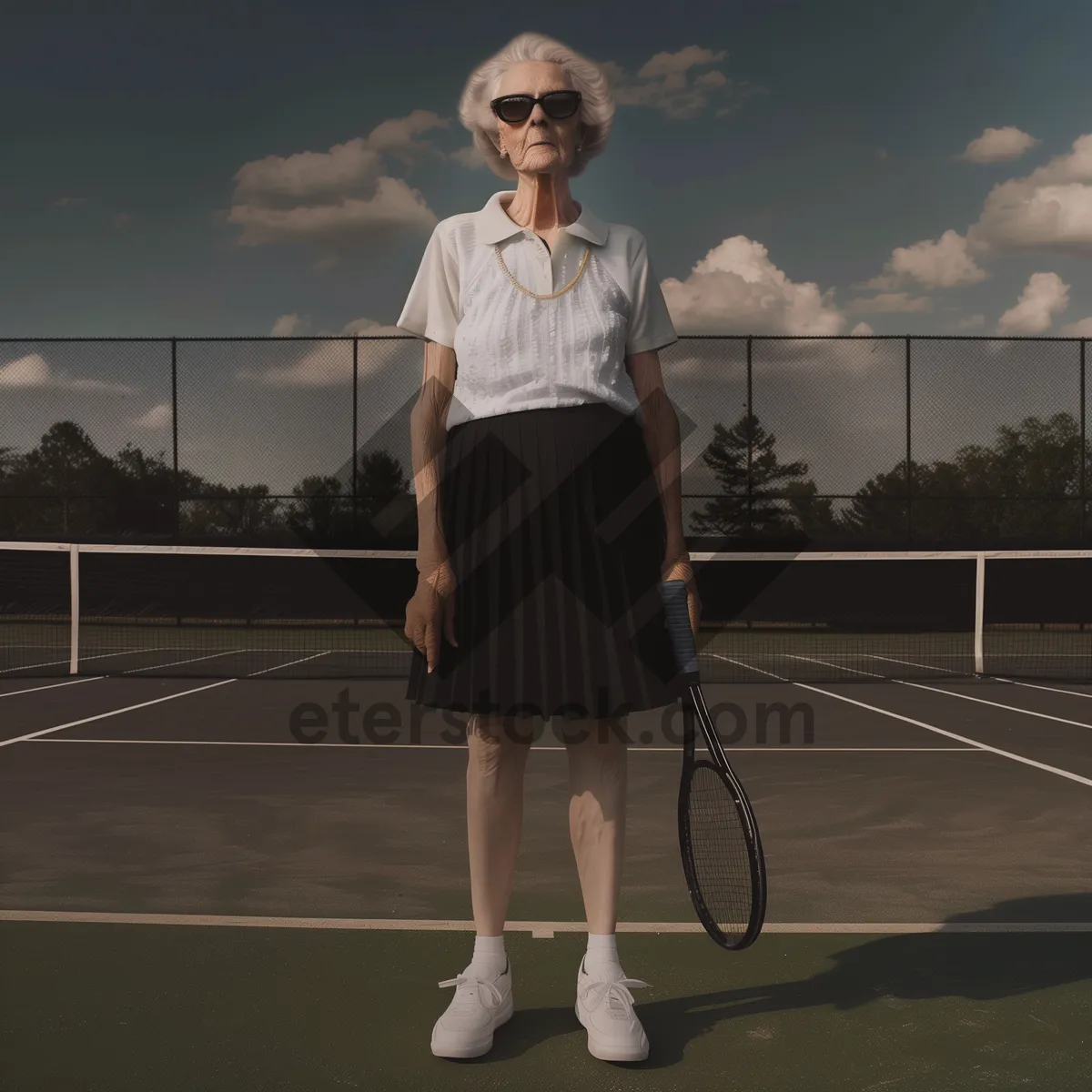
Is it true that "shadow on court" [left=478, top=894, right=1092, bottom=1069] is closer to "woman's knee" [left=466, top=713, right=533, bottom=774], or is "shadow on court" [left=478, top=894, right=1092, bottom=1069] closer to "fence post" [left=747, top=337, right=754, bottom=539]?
"woman's knee" [left=466, top=713, right=533, bottom=774]

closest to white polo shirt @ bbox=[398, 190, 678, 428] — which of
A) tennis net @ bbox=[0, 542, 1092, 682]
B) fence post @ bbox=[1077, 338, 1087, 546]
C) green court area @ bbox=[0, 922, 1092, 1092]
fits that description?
green court area @ bbox=[0, 922, 1092, 1092]

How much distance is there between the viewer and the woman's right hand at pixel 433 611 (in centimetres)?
238

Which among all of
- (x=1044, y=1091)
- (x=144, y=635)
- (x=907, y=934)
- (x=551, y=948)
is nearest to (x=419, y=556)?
(x=551, y=948)

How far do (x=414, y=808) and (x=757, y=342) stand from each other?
14022 millimetres

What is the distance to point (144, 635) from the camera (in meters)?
16.6

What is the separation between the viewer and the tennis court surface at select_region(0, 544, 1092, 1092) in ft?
7.73

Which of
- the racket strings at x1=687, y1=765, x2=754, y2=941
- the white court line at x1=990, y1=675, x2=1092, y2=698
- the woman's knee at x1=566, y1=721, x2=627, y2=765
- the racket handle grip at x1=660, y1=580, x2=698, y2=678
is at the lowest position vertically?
the white court line at x1=990, y1=675, x2=1092, y2=698

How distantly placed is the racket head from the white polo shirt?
2.22 feet

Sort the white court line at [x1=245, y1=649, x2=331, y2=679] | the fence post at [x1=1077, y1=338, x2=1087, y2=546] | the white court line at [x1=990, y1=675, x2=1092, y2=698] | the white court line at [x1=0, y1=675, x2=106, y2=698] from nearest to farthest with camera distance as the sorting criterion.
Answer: the white court line at [x1=0, y1=675, x2=106, y2=698] → the white court line at [x1=990, y1=675, x2=1092, y2=698] → the white court line at [x1=245, y1=649, x2=331, y2=679] → the fence post at [x1=1077, y1=338, x2=1087, y2=546]

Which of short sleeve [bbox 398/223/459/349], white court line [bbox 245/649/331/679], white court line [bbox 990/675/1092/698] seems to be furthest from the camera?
white court line [bbox 245/649/331/679]

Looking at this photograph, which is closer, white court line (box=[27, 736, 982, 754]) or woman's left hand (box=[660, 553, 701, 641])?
woman's left hand (box=[660, 553, 701, 641])

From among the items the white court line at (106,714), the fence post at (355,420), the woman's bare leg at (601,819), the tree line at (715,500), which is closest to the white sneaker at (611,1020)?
the woman's bare leg at (601,819)

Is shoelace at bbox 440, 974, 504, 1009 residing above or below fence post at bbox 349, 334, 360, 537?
below

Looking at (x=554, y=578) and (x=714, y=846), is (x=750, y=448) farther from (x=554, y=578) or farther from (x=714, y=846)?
(x=554, y=578)
